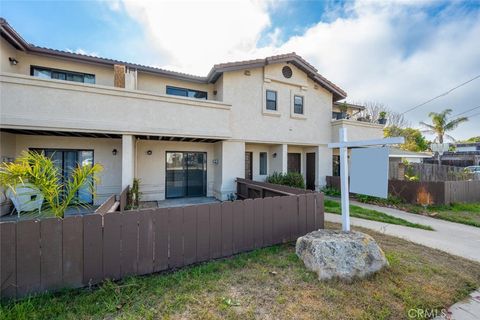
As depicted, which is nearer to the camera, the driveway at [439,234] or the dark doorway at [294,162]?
A: the driveway at [439,234]

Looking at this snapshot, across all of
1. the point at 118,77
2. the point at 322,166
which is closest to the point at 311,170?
the point at 322,166

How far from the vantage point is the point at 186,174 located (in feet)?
39.9

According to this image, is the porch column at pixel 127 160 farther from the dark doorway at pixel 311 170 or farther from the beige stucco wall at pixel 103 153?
the dark doorway at pixel 311 170

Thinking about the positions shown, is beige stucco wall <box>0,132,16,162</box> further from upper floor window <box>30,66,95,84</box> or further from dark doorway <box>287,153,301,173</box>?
dark doorway <box>287,153,301,173</box>

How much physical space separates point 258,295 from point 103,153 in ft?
32.9

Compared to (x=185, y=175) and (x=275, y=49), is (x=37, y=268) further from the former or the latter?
(x=275, y=49)

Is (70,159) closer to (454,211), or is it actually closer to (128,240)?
(128,240)

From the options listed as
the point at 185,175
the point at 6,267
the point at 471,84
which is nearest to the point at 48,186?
the point at 6,267

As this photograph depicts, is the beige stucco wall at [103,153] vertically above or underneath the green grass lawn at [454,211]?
above

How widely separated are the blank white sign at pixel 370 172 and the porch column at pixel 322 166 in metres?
9.87

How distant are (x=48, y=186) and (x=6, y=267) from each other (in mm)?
1286

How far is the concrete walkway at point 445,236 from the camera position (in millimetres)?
3369

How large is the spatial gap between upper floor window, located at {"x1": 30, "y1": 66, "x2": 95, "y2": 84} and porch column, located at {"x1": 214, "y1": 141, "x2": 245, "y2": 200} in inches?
279

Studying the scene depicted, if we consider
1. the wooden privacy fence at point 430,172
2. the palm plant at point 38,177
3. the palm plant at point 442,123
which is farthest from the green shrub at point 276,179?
the palm plant at point 442,123
